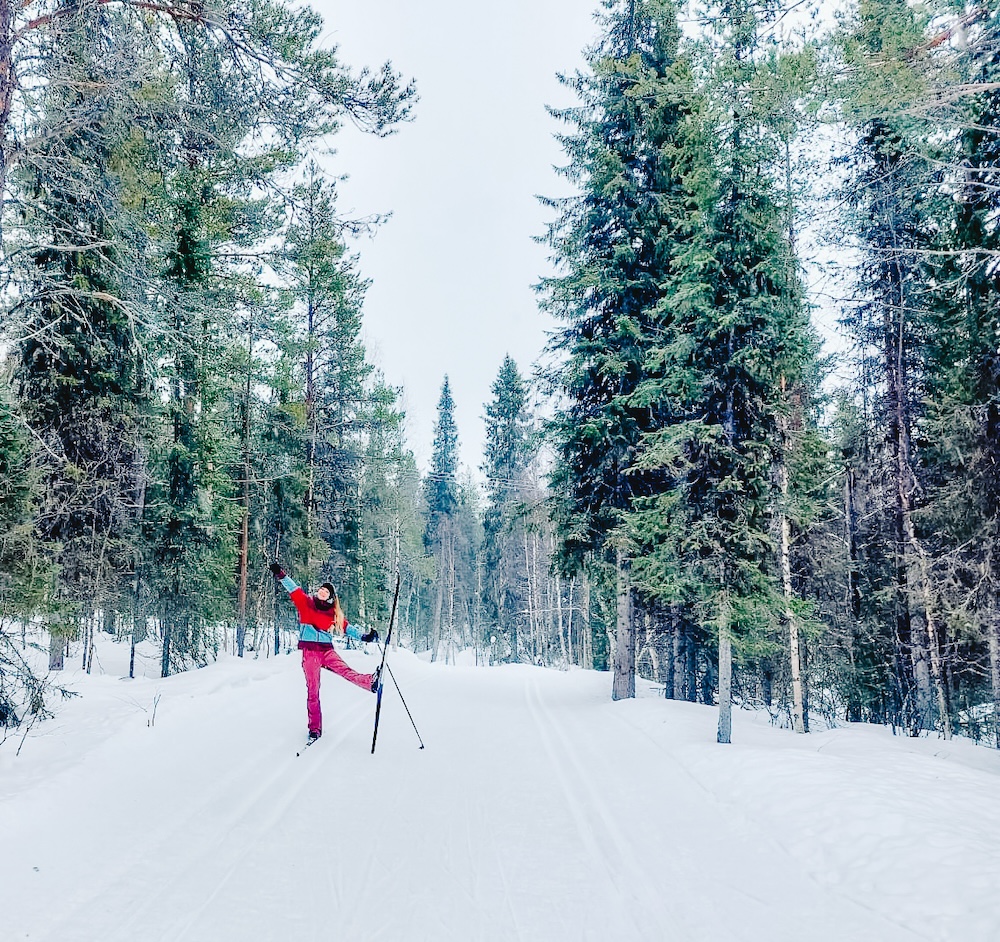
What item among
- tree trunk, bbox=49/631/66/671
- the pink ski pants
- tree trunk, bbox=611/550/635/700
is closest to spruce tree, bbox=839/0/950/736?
tree trunk, bbox=611/550/635/700

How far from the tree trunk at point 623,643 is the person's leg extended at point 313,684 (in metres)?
7.47

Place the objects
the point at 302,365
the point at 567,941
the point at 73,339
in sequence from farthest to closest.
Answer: the point at 302,365 → the point at 73,339 → the point at 567,941

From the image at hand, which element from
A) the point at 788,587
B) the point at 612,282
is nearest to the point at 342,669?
the point at 788,587

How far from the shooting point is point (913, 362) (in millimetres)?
14156

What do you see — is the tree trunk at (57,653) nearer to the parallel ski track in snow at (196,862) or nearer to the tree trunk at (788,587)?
the parallel ski track in snow at (196,862)

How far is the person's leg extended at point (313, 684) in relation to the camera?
835 centimetres

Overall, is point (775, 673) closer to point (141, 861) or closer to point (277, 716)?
point (277, 716)

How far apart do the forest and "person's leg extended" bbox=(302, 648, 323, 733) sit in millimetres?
3116

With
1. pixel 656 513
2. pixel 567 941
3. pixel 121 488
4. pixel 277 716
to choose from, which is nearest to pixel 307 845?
pixel 567 941

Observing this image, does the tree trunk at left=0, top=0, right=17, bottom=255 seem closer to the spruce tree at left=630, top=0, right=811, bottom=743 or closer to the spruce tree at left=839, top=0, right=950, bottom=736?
the spruce tree at left=630, top=0, right=811, bottom=743

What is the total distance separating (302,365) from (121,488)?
8991 mm

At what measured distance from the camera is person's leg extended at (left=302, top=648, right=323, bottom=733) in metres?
8.35

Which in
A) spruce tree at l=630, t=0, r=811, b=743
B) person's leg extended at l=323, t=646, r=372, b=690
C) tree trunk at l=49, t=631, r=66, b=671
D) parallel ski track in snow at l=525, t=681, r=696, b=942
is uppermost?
spruce tree at l=630, t=0, r=811, b=743

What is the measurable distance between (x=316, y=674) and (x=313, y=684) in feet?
0.46
